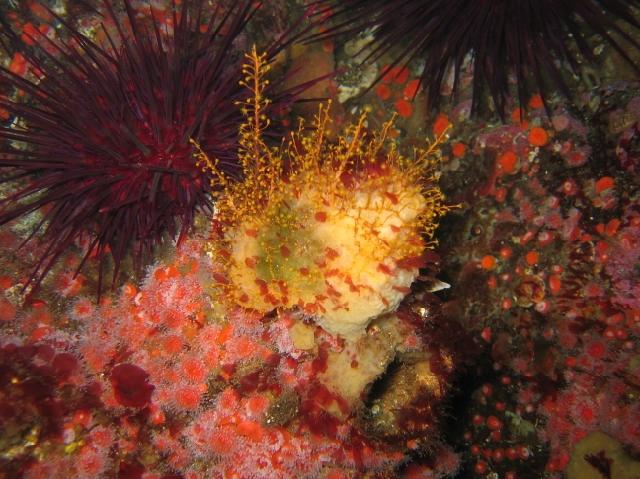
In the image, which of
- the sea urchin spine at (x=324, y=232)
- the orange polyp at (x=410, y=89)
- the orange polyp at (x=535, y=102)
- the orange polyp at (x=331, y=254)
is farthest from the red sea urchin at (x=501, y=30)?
the orange polyp at (x=331, y=254)

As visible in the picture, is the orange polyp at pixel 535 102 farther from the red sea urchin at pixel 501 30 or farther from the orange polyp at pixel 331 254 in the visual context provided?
the orange polyp at pixel 331 254

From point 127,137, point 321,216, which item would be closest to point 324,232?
point 321,216

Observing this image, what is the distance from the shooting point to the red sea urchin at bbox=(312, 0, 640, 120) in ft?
11.8

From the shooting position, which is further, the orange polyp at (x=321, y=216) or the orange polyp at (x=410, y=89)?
the orange polyp at (x=410, y=89)

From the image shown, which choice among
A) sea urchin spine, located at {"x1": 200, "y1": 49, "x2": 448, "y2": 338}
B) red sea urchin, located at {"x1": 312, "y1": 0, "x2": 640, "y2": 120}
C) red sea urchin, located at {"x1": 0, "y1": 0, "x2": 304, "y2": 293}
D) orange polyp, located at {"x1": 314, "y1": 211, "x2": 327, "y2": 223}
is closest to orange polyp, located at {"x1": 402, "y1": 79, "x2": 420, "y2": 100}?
red sea urchin, located at {"x1": 312, "y1": 0, "x2": 640, "y2": 120}

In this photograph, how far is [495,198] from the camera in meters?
4.48

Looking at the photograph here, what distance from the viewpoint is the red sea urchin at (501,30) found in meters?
3.58

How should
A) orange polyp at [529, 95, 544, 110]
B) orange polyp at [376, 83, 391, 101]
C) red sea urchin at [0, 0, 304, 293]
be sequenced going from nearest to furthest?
red sea urchin at [0, 0, 304, 293], orange polyp at [529, 95, 544, 110], orange polyp at [376, 83, 391, 101]

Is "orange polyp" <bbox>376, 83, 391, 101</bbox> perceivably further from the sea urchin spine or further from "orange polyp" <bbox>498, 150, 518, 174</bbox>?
the sea urchin spine

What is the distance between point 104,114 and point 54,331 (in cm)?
187

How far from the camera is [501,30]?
12.3ft

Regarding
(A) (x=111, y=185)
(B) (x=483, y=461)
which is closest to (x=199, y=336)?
(A) (x=111, y=185)

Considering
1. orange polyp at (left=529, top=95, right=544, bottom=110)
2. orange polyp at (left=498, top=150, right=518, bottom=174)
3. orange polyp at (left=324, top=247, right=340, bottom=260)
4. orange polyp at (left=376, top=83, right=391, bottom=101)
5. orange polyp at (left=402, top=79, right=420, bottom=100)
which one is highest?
orange polyp at (left=376, top=83, right=391, bottom=101)

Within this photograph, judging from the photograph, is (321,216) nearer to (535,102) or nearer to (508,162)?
(508,162)
